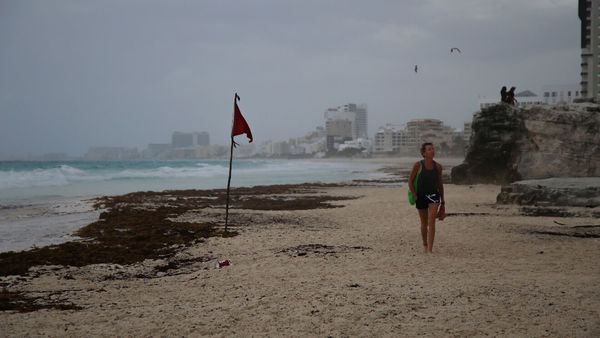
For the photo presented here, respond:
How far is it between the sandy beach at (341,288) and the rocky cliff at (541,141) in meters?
8.26

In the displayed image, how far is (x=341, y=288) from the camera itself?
4477 mm

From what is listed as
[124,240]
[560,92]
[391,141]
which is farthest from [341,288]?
[391,141]

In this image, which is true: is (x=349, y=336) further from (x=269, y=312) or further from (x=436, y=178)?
(x=436, y=178)

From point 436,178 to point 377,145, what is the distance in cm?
16652

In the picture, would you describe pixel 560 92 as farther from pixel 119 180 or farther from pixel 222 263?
pixel 222 263

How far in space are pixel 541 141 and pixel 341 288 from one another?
14964 millimetres

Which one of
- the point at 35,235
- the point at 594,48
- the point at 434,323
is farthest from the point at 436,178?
the point at 594,48

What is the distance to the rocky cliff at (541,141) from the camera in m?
15.2

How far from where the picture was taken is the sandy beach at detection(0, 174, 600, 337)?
3.43 metres

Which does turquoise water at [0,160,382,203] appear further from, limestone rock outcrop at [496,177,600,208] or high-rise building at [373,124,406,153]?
high-rise building at [373,124,406,153]

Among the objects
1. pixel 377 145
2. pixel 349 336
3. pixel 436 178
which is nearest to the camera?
pixel 349 336

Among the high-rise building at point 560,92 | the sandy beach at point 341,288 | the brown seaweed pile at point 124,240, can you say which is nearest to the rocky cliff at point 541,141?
the sandy beach at point 341,288

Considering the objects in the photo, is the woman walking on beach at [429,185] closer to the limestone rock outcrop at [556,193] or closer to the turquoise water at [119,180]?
the limestone rock outcrop at [556,193]

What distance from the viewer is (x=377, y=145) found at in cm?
16925
